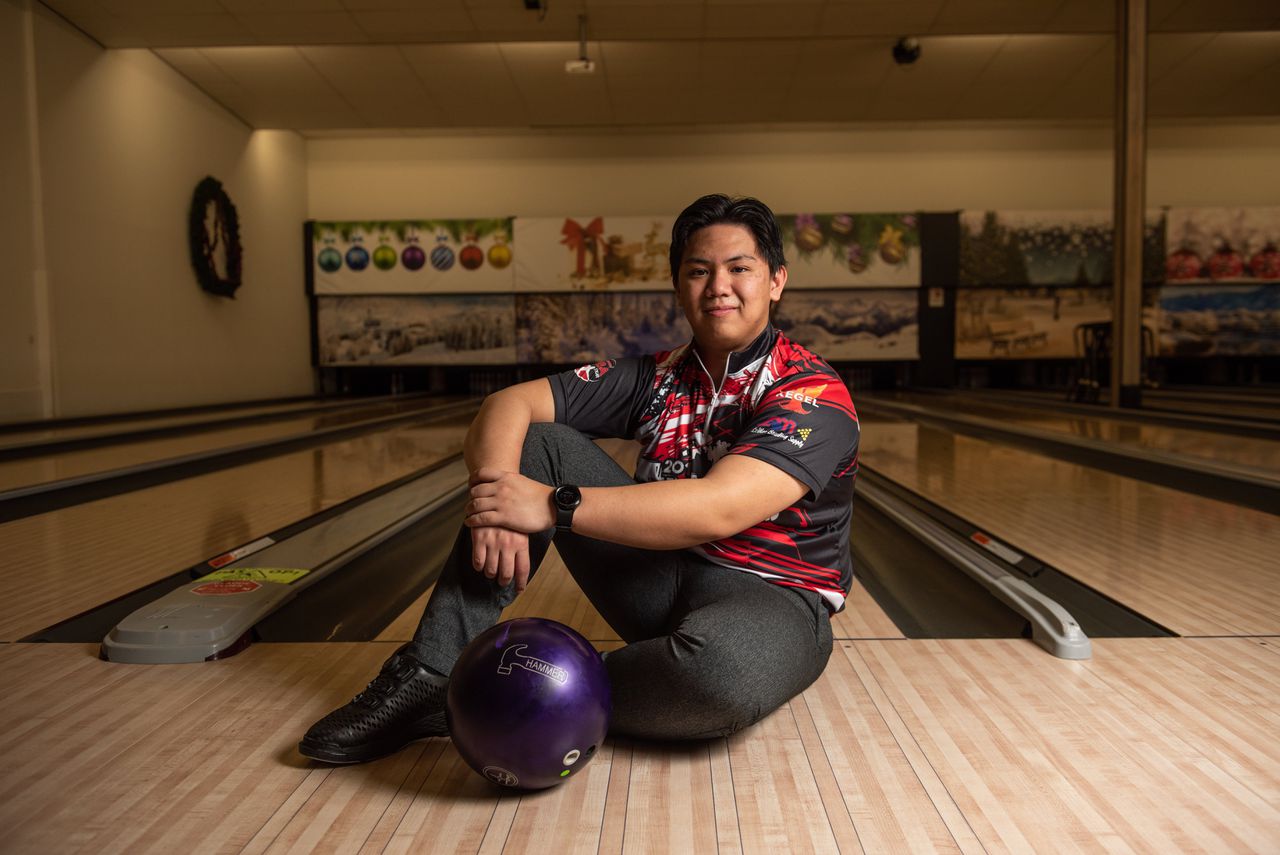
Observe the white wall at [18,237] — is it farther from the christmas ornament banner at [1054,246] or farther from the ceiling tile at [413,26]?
the christmas ornament banner at [1054,246]

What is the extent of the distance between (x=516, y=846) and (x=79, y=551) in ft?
6.59

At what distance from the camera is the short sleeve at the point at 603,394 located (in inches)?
59.8

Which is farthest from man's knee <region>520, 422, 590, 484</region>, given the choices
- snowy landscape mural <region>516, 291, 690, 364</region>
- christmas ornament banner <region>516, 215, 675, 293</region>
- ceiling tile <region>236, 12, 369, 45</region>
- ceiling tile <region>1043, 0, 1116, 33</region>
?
christmas ornament banner <region>516, 215, 675, 293</region>

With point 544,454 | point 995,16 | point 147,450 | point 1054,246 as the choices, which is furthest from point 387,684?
point 1054,246

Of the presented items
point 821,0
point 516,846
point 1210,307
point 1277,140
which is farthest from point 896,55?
point 516,846

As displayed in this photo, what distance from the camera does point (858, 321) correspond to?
995 centimetres

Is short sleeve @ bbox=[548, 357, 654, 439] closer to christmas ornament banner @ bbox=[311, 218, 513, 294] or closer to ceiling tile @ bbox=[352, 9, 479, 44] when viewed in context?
ceiling tile @ bbox=[352, 9, 479, 44]

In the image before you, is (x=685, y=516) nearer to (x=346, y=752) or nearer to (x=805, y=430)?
(x=805, y=430)

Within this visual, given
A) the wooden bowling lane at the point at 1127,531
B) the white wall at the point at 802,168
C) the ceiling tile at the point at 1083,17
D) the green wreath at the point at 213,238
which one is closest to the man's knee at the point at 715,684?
the wooden bowling lane at the point at 1127,531


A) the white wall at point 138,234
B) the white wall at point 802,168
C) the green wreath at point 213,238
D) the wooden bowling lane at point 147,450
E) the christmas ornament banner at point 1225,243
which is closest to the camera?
the wooden bowling lane at point 147,450

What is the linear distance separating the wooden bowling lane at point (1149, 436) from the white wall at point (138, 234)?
20.3ft

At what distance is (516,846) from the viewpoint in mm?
1029

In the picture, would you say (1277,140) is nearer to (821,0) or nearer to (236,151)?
(821,0)

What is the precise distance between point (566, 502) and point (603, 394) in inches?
13.9
